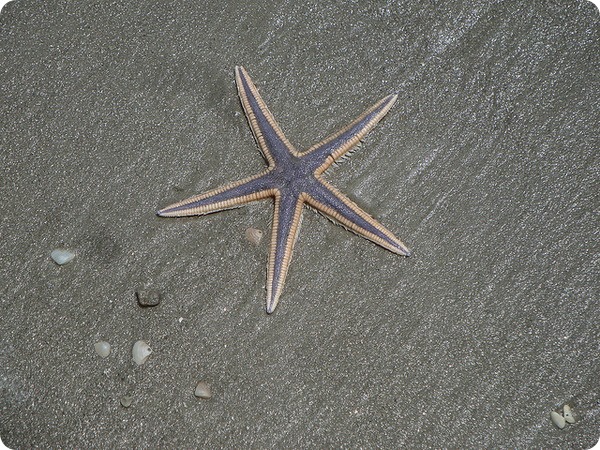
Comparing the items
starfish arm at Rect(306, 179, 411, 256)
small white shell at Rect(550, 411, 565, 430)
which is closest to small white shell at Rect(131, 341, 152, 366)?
starfish arm at Rect(306, 179, 411, 256)

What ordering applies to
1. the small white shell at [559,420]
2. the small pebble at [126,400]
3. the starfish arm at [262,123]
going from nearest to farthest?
the small white shell at [559,420] → the small pebble at [126,400] → the starfish arm at [262,123]

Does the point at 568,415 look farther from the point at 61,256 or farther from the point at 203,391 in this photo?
the point at 61,256

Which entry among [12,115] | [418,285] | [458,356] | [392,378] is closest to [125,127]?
[12,115]

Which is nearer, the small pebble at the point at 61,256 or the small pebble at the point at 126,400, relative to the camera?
the small pebble at the point at 126,400

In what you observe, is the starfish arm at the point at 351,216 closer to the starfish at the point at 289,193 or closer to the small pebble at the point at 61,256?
the starfish at the point at 289,193

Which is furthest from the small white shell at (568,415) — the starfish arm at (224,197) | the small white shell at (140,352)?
the small white shell at (140,352)

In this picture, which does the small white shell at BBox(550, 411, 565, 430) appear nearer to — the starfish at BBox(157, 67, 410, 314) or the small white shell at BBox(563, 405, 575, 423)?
the small white shell at BBox(563, 405, 575, 423)

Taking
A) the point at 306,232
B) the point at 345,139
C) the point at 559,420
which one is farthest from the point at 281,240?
the point at 559,420

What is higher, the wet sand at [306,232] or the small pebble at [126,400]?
the wet sand at [306,232]
